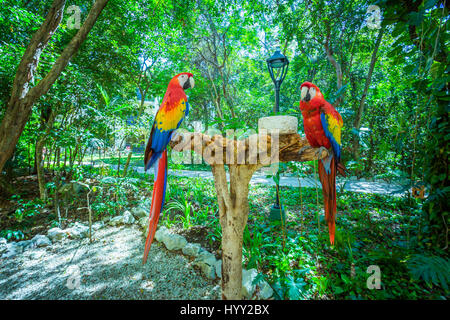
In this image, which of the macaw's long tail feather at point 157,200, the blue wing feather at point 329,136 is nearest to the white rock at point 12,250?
the macaw's long tail feather at point 157,200

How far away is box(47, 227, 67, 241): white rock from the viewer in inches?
91.7

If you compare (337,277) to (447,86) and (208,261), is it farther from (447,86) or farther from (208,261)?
(447,86)

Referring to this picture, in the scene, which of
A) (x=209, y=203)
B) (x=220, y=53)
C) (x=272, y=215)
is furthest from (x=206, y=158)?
(x=220, y=53)

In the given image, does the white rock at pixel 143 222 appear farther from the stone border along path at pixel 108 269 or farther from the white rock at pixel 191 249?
the white rock at pixel 191 249

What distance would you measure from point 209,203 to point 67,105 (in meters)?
2.77

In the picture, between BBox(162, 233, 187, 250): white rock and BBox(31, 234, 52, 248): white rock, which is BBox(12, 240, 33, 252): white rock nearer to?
BBox(31, 234, 52, 248): white rock

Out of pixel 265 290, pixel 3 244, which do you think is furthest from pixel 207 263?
pixel 3 244

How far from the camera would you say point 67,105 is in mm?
2729

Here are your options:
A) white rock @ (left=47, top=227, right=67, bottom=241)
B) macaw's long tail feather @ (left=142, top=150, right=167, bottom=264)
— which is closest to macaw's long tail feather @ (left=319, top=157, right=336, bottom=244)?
macaw's long tail feather @ (left=142, top=150, right=167, bottom=264)

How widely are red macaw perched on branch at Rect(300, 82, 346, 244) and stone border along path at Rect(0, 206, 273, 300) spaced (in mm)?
983

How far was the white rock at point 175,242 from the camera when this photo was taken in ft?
6.97

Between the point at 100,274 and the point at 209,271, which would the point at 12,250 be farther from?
the point at 209,271

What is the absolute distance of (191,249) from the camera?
2.01 meters

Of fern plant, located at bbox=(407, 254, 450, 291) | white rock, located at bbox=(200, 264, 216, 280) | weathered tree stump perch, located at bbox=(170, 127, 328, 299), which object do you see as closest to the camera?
weathered tree stump perch, located at bbox=(170, 127, 328, 299)
